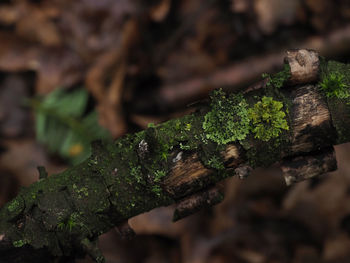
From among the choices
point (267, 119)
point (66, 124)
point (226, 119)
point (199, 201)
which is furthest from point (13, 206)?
point (66, 124)

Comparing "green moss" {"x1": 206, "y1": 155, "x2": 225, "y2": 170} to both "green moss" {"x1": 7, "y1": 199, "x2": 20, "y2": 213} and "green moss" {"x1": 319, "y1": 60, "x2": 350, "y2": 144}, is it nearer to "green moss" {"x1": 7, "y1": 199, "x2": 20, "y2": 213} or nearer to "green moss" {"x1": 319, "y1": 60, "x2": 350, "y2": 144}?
"green moss" {"x1": 319, "y1": 60, "x2": 350, "y2": 144}

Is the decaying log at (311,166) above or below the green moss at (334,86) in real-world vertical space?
below

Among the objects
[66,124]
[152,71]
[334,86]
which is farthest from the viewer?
[152,71]

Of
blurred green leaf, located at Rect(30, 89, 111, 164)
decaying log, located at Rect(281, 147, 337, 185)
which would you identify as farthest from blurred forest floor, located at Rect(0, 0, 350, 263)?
decaying log, located at Rect(281, 147, 337, 185)

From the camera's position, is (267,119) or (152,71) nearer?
(267,119)

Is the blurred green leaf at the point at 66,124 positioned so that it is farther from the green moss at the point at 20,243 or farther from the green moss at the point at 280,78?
the green moss at the point at 280,78

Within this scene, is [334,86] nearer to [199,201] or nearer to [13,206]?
[199,201]

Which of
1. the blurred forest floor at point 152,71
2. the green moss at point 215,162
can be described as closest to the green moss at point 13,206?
the green moss at point 215,162
